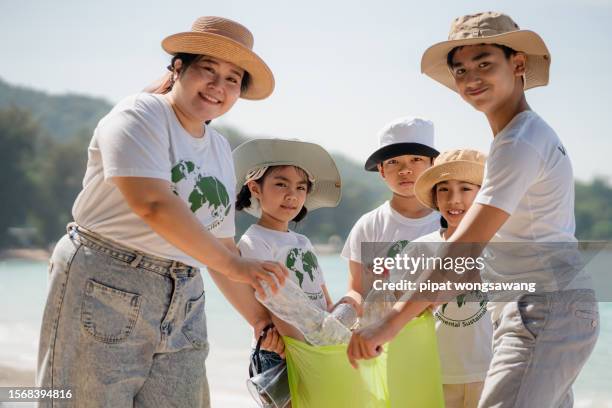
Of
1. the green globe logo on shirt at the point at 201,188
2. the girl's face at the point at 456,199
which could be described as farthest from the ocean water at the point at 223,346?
the green globe logo on shirt at the point at 201,188

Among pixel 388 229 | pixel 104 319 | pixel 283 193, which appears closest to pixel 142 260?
pixel 104 319

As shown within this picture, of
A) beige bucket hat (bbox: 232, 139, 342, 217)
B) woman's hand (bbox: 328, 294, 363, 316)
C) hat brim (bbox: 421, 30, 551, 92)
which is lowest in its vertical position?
woman's hand (bbox: 328, 294, 363, 316)

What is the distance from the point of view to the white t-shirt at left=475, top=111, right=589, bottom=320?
2.54 meters

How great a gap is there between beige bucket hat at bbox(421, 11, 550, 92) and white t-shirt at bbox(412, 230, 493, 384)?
0.97 metres

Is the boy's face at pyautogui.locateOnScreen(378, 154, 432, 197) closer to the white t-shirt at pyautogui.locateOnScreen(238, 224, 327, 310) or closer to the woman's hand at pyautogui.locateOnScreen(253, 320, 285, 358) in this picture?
the white t-shirt at pyautogui.locateOnScreen(238, 224, 327, 310)

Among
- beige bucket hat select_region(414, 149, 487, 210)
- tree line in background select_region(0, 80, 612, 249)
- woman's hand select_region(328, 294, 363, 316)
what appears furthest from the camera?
tree line in background select_region(0, 80, 612, 249)

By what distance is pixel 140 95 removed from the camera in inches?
109

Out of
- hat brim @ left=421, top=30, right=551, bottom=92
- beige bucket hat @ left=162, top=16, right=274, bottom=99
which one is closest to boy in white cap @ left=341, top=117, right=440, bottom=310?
hat brim @ left=421, top=30, right=551, bottom=92

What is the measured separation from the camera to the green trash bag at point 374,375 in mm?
3115

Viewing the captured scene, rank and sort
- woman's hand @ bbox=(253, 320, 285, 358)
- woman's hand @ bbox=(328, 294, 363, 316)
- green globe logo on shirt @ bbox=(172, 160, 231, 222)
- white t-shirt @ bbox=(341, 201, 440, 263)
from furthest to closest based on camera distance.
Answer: white t-shirt @ bbox=(341, 201, 440, 263), woman's hand @ bbox=(328, 294, 363, 316), woman's hand @ bbox=(253, 320, 285, 358), green globe logo on shirt @ bbox=(172, 160, 231, 222)

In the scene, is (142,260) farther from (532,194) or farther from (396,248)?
(396,248)

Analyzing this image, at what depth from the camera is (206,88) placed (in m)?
2.92

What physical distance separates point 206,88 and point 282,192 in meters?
0.99

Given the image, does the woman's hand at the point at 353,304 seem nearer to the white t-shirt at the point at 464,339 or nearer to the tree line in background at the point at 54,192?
the white t-shirt at the point at 464,339
